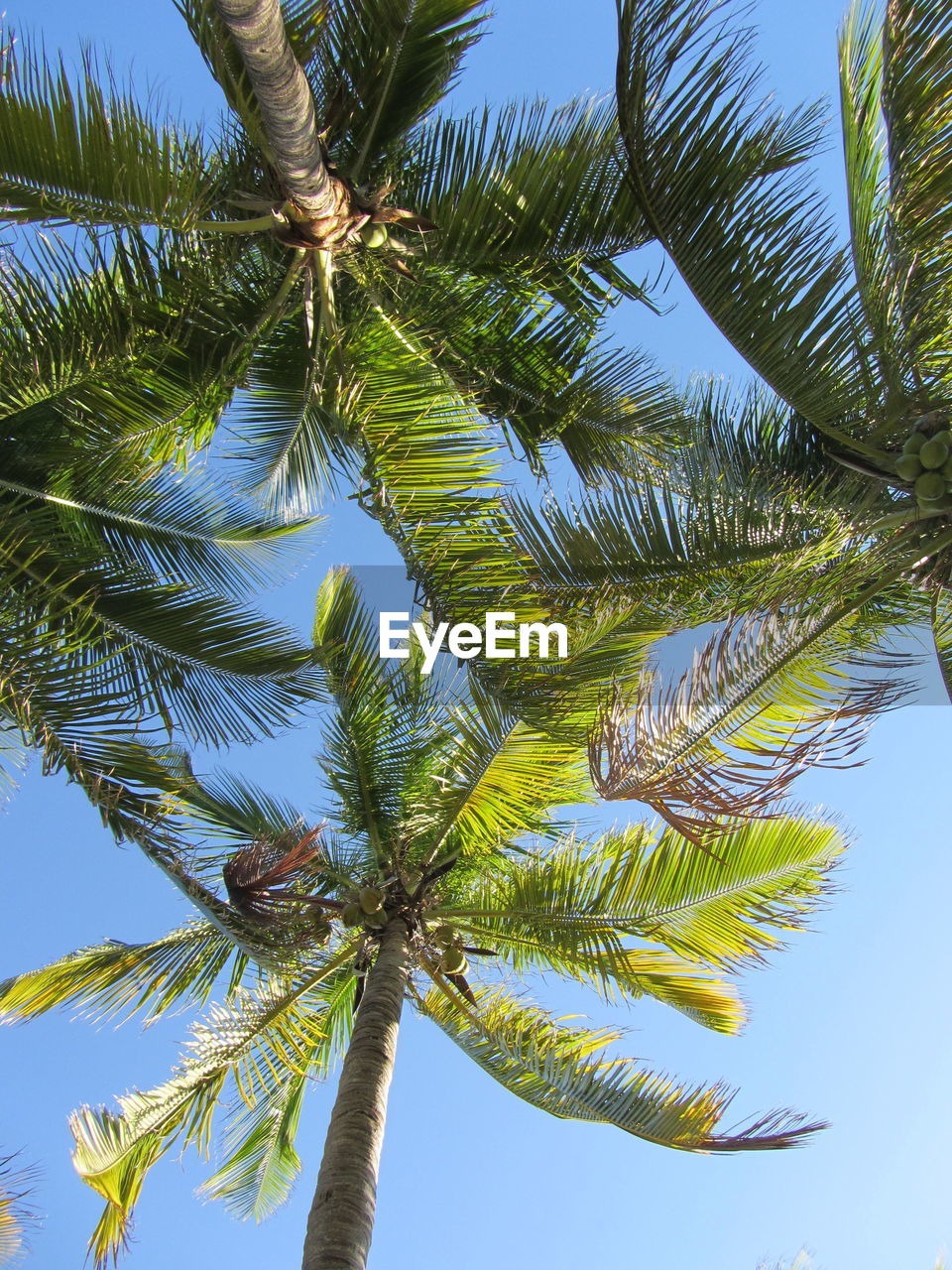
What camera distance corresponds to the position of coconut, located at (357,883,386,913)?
7047 millimetres

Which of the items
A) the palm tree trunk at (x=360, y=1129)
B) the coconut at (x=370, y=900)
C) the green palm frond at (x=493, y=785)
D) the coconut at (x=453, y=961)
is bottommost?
the palm tree trunk at (x=360, y=1129)

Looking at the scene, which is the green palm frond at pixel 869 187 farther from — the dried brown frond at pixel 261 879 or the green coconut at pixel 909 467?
the dried brown frond at pixel 261 879

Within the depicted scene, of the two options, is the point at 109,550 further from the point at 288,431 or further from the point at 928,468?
the point at 928,468

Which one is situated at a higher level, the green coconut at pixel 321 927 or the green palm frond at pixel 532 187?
the green palm frond at pixel 532 187

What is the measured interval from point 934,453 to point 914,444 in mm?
145

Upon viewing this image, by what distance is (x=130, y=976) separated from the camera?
23.9ft

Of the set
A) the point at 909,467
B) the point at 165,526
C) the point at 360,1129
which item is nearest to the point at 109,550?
the point at 165,526

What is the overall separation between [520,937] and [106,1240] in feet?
9.42

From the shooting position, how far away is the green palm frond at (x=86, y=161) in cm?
495

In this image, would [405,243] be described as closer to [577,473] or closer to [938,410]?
[577,473]

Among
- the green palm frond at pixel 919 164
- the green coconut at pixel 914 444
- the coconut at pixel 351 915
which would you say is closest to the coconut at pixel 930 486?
the green coconut at pixel 914 444

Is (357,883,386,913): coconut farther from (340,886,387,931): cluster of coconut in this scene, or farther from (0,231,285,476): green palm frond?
(0,231,285,476): green palm frond

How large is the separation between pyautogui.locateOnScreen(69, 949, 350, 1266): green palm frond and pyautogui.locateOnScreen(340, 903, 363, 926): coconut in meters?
0.47

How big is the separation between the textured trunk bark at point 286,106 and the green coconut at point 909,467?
2.94 metres
